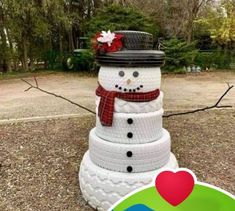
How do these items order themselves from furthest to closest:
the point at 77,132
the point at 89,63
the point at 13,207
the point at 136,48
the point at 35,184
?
the point at 89,63 < the point at 77,132 < the point at 35,184 < the point at 13,207 < the point at 136,48

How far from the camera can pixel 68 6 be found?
43.3 feet

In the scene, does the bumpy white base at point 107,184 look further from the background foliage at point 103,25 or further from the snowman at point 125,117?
the background foliage at point 103,25

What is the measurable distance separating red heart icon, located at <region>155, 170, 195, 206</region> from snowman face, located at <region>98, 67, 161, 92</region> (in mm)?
1668

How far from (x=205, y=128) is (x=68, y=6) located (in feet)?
33.6

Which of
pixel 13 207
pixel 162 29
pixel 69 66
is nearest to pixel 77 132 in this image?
pixel 13 207

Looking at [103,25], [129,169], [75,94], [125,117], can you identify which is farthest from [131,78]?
[103,25]

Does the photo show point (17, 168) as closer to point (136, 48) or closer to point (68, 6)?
point (136, 48)

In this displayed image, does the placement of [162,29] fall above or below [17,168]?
above

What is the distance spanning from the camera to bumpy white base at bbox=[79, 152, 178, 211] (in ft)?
8.08

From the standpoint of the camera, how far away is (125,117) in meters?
2.46

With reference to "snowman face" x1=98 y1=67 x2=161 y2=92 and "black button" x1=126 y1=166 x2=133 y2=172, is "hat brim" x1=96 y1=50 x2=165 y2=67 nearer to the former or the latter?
"snowman face" x1=98 y1=67 x2=161 y2=92

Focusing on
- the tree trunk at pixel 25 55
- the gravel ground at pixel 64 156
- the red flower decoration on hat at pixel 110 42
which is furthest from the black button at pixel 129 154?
the tree trunk at pixel 25 55

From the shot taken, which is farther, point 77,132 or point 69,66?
point 69,66

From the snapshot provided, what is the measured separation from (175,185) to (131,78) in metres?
1.70
